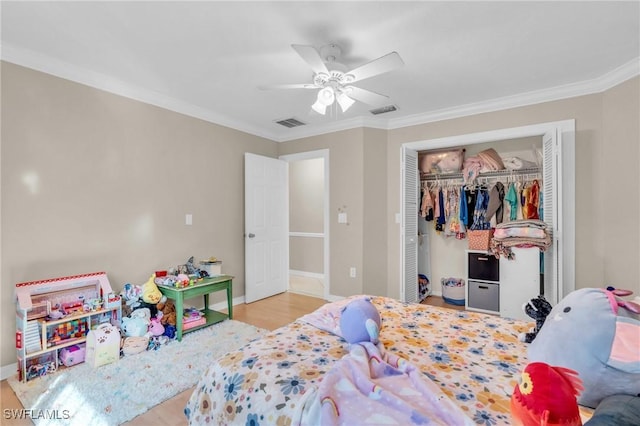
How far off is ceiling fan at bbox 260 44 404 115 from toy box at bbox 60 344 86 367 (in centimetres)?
257

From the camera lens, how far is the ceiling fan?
6.21 feet

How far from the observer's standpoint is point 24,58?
2254 mm

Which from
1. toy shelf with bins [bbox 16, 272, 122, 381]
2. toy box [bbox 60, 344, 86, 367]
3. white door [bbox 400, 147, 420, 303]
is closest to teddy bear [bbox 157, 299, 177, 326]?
toy shelf with bins [bbox 16, 272, 122, 381]

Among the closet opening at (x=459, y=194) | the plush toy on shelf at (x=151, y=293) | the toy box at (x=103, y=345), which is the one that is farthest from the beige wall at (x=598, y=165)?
the toy box at (x=103, y=345)

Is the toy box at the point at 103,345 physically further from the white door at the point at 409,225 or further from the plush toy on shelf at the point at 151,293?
the white door at the point at 409,225

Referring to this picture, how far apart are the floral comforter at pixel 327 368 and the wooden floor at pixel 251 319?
0.63 metres

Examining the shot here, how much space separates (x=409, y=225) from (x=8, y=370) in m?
3.99

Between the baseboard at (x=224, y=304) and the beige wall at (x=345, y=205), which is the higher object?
the beige wall at (x=345, y=205)

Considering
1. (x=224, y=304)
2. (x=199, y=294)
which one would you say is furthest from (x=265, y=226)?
(x=199, y=294)

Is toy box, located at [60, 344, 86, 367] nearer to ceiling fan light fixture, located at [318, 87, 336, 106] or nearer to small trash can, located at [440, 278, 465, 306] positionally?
ceiling fan light fixture, located at [318, 87, 336, 106]

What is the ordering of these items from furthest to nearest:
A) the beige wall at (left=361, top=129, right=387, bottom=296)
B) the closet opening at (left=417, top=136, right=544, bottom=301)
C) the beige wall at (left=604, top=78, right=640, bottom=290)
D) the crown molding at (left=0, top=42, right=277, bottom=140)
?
1. the beige wall at (left=361, top=129, right=387, bottom=296)
2. the closet opening at (left=417, top=136, right=544, bottom=301)
3. the beige wall at (left=604, top=78, right=640, bottom=290)
4. the crown molding at (left=0, top=42, right=277, bottom=140)

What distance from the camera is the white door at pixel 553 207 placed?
2.84 metres

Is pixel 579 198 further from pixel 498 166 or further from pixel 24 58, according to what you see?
pixel 24 58

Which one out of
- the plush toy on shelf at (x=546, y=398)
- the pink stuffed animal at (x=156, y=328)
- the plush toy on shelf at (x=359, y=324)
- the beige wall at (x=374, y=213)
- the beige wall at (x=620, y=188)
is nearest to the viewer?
the plush toy on shelf at (x=546, y=398)
